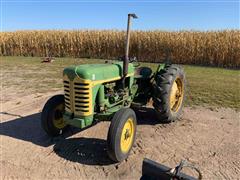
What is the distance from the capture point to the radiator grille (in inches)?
167

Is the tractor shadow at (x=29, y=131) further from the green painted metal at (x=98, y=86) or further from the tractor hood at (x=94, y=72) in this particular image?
the tractor hood at (x=94, y=72)

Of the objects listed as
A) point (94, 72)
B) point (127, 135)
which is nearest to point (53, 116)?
point (94, 72)

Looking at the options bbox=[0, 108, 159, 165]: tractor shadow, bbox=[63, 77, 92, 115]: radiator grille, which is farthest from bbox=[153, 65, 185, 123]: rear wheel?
bbox=[63, 77, 92, 115]: radiator grille

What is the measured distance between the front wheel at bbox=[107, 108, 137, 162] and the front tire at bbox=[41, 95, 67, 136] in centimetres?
136

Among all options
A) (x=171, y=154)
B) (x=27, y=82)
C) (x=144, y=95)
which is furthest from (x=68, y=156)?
(x=27, y=82)

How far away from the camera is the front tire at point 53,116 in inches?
194

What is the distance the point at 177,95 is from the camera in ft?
20.5

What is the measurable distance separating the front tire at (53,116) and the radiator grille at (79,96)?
0.69m

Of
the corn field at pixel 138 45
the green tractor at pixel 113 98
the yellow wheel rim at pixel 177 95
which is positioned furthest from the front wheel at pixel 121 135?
the corn field at pixel 138 45

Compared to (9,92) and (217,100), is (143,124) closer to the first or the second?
(217,100)

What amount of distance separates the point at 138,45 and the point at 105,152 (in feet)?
52.1

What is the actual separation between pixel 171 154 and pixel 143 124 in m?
1.32

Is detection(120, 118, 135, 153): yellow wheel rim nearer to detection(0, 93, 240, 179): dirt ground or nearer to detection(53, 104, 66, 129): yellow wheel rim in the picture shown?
detection(0, 93, 240, 179): dirt ground

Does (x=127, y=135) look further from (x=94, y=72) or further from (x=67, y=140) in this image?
(x=67, y=140)
